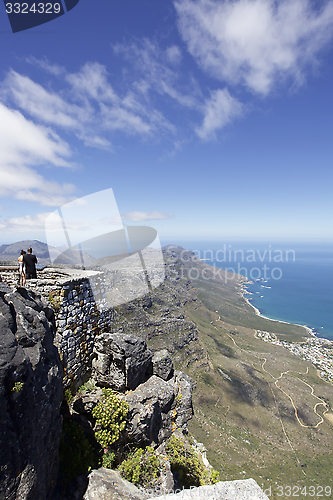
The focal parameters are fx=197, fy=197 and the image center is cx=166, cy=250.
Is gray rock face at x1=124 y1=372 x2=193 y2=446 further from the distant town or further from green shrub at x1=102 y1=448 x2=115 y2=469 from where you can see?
the distant town

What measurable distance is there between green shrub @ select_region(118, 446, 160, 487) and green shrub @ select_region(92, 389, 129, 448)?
3.88ft

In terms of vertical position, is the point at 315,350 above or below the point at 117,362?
below

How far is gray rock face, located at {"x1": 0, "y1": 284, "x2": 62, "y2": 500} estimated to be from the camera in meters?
4.56

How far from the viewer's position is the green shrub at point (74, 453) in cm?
745

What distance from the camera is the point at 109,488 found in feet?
25.1

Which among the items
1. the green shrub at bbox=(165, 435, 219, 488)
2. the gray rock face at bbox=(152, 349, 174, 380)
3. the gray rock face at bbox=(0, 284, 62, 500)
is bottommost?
the green shrub at bbox=(165, 435, 219, 488)

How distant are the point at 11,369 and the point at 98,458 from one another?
304 inches

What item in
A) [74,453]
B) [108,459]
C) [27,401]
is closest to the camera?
[27,401]

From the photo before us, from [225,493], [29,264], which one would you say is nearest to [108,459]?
[225,493]

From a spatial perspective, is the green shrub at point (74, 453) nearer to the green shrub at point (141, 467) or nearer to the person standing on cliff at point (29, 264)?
the green shrub at point (141, 467)

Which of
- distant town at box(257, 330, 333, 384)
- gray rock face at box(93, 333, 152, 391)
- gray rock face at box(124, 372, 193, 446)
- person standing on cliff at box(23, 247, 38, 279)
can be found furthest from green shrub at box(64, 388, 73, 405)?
distant town at box(257, 330, 333, 384)

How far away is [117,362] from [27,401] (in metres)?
6.06

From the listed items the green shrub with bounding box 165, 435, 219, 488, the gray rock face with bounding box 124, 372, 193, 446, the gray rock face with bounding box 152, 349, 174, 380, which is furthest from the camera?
the gray rock face with bounding box 152, 349, 174, 380

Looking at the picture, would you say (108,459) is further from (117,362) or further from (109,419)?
(117,362)
